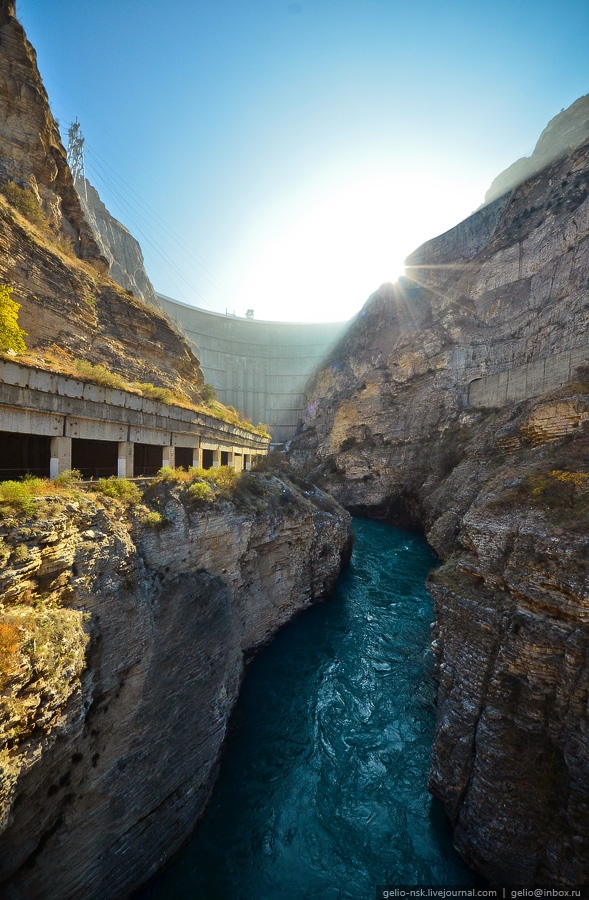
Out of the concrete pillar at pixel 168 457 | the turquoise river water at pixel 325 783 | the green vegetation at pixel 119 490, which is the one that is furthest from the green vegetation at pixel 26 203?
the turquoise river water at pixel 325 783

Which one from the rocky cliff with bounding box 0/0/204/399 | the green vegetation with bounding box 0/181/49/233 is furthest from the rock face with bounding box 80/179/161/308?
the green vegetation with bounding box 0/181/49/233

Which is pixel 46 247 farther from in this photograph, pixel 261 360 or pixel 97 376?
pixel 261 360

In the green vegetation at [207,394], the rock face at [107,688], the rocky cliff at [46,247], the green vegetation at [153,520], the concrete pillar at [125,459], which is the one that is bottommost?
the rock face at [107,688]

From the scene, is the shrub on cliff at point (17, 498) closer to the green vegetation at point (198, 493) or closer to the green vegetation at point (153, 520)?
the green vegetation at point (153, 520)

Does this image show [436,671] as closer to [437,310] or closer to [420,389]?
[420,389]

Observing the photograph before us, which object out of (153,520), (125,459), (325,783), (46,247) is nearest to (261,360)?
(46,247)
